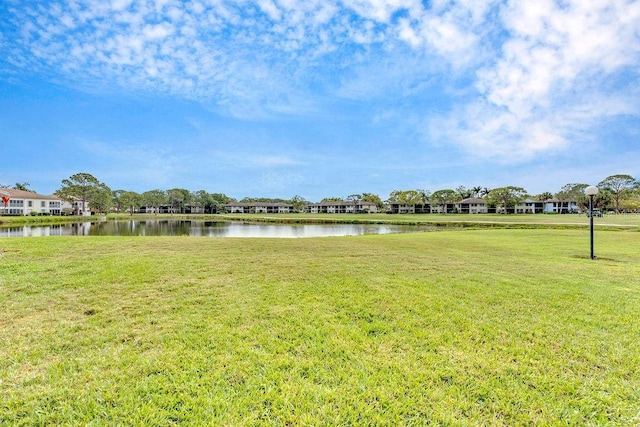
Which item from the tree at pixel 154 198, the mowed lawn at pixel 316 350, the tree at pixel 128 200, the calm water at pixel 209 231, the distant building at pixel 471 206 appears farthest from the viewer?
the distant building at pixel 471 206

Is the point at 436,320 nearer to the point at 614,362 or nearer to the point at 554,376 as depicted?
the point at 554,376

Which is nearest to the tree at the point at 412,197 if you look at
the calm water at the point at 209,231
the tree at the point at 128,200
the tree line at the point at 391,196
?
the tree line at the point at 391,196

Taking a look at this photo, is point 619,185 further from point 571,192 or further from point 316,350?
point 316,350

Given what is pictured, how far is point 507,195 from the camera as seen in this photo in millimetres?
83000

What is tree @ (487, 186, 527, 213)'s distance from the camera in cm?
8262

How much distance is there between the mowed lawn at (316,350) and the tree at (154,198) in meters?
92.3

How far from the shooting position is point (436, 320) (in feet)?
13.4

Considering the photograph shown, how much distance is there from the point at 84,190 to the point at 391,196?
84.8m

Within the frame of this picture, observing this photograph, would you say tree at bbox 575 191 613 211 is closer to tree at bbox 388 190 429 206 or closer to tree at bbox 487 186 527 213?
tree at bbox 487 186 527 213

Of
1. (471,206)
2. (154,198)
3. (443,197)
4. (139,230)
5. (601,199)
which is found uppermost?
(154,198)

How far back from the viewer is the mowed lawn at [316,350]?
2434 mm

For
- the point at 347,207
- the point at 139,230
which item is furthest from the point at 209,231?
the point at 347,207

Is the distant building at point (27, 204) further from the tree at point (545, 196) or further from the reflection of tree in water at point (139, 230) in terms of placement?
the tree at point (545, 196)

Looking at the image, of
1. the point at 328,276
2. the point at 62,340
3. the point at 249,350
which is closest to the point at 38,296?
the point at 62,340
